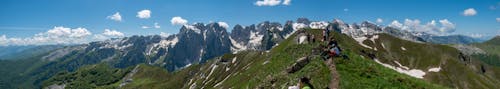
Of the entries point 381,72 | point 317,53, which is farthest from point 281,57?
point 381,72

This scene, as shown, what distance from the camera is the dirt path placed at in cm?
8206

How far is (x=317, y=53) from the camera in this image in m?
107

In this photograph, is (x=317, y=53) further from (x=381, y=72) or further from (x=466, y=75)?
(x=466, y=75)

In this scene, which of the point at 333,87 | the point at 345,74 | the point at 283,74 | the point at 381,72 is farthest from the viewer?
the point at 283,74

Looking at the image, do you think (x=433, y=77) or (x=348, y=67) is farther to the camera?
(x=433, y=77)

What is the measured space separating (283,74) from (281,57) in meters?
78.1

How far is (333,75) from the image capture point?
282 feet

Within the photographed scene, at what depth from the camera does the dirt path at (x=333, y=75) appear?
8206 cm

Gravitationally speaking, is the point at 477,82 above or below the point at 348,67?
below

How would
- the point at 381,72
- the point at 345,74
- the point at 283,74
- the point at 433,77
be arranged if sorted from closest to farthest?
the point at 345,74, the point at 381,72, the point at 283,74, the point at 433,77

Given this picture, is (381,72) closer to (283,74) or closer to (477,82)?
(283,74)

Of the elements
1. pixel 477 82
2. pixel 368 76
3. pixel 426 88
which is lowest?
pixel 477 82

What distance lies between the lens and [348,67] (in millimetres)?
90938

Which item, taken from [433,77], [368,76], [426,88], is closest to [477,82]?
[433,77]
